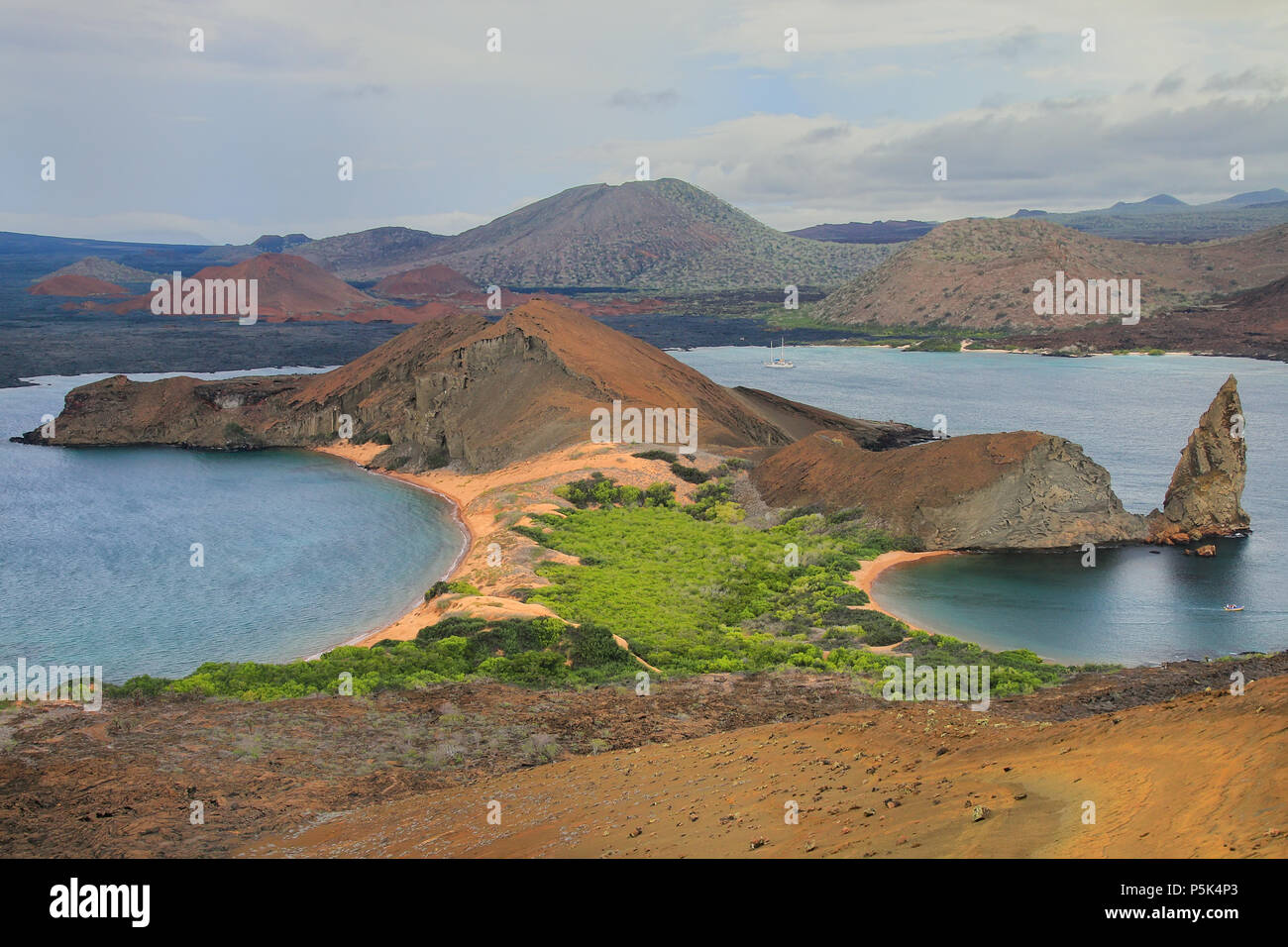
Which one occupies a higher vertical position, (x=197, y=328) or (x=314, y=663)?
(x=197, y=328)

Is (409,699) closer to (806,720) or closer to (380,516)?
(806,720)

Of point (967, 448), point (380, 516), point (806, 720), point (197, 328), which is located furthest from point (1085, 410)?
point (197, 328)

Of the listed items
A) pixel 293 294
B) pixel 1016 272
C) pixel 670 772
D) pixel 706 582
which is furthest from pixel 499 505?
pixel 293 294

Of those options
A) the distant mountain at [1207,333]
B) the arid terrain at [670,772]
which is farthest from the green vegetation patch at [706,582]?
the distant mountain at [1207,333]

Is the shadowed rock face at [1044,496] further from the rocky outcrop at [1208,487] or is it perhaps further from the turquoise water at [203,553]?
the turquoise water at [203,553]

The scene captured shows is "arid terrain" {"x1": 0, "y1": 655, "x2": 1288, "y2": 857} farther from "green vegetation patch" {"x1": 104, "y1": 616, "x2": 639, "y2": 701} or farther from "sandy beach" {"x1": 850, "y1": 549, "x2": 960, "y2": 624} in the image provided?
"sandy beach" {"x1": 850, "y1": 549, "x2": 960, "y2": 624}

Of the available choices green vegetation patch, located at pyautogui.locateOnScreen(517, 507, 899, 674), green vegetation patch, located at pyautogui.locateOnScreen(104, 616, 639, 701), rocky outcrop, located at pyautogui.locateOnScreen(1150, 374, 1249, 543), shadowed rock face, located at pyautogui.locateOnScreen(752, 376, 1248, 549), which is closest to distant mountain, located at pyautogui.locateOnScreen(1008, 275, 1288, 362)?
rocky outcrop, located at pyautogui.locateOnScreen(1150, 374, 1249, 543)
